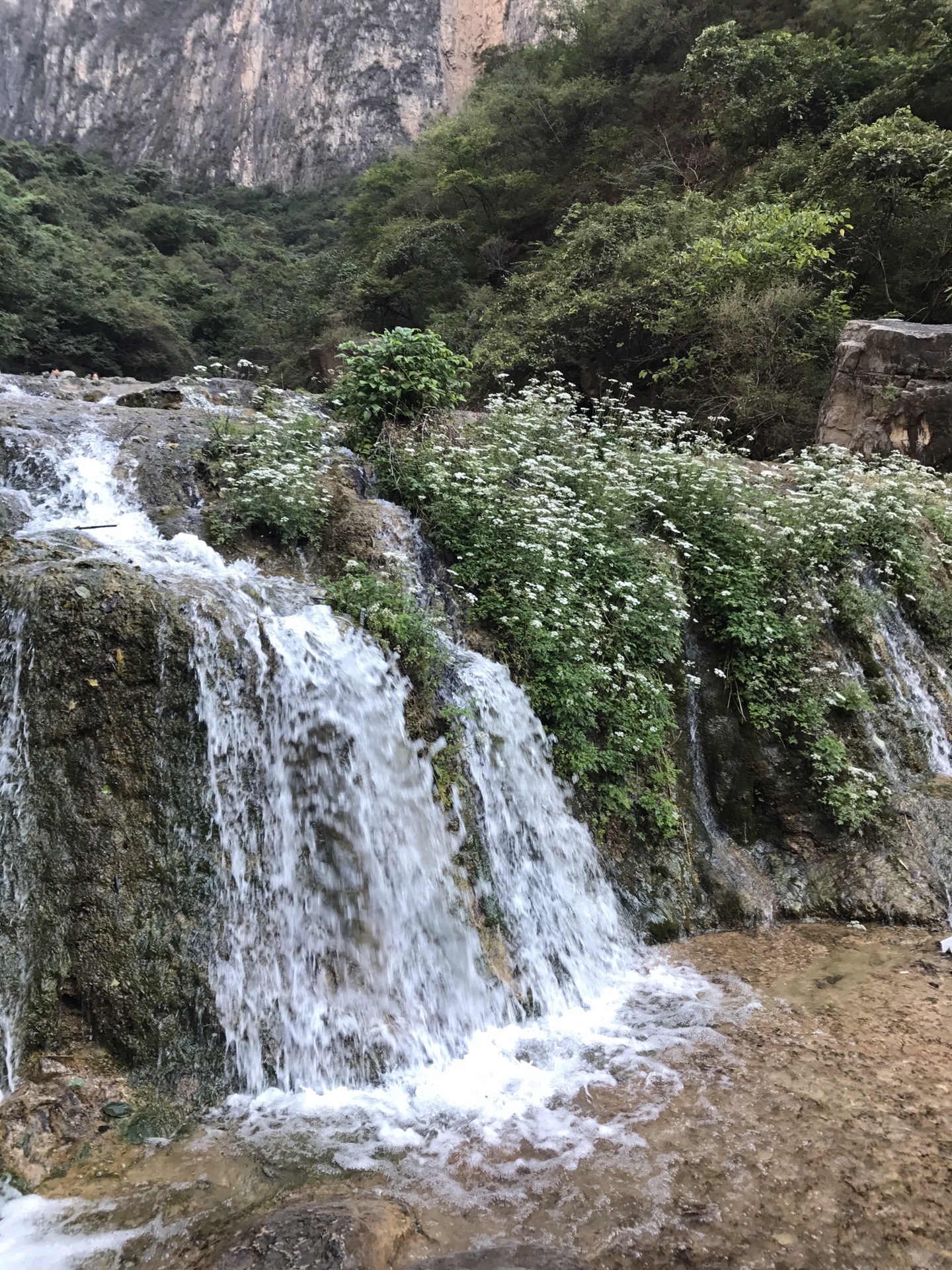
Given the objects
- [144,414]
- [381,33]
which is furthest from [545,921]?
[381,33]

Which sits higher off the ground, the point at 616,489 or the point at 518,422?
the point at 518,422

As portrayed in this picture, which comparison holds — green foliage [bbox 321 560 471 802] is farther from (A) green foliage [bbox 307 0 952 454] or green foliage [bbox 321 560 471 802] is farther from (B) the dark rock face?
(A) green foliage [bbox 307 0 952 454]

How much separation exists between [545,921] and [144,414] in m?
6.56

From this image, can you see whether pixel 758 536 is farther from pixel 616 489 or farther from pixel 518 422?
pixel 518 422

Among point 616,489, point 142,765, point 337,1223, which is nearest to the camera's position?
point 337,1223

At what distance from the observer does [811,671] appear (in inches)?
257

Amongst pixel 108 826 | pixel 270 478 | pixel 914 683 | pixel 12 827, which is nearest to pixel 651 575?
pixel 914 683

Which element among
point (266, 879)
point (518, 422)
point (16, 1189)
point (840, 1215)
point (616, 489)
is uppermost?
point (518, 422)

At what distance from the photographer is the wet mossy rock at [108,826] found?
11.5 ft

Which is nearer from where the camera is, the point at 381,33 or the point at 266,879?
the point at 266,879

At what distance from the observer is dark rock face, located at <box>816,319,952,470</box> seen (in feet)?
34.1

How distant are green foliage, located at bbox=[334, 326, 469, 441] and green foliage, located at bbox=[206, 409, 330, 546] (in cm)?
56

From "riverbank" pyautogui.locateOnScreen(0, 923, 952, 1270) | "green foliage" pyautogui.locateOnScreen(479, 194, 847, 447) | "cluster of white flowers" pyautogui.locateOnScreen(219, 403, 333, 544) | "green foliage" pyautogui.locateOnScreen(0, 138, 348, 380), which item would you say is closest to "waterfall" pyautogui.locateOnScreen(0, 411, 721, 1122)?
"riverbank" pyautogui.locateOnScreen(0, 923, 952, 1270)

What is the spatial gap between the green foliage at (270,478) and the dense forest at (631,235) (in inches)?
170
